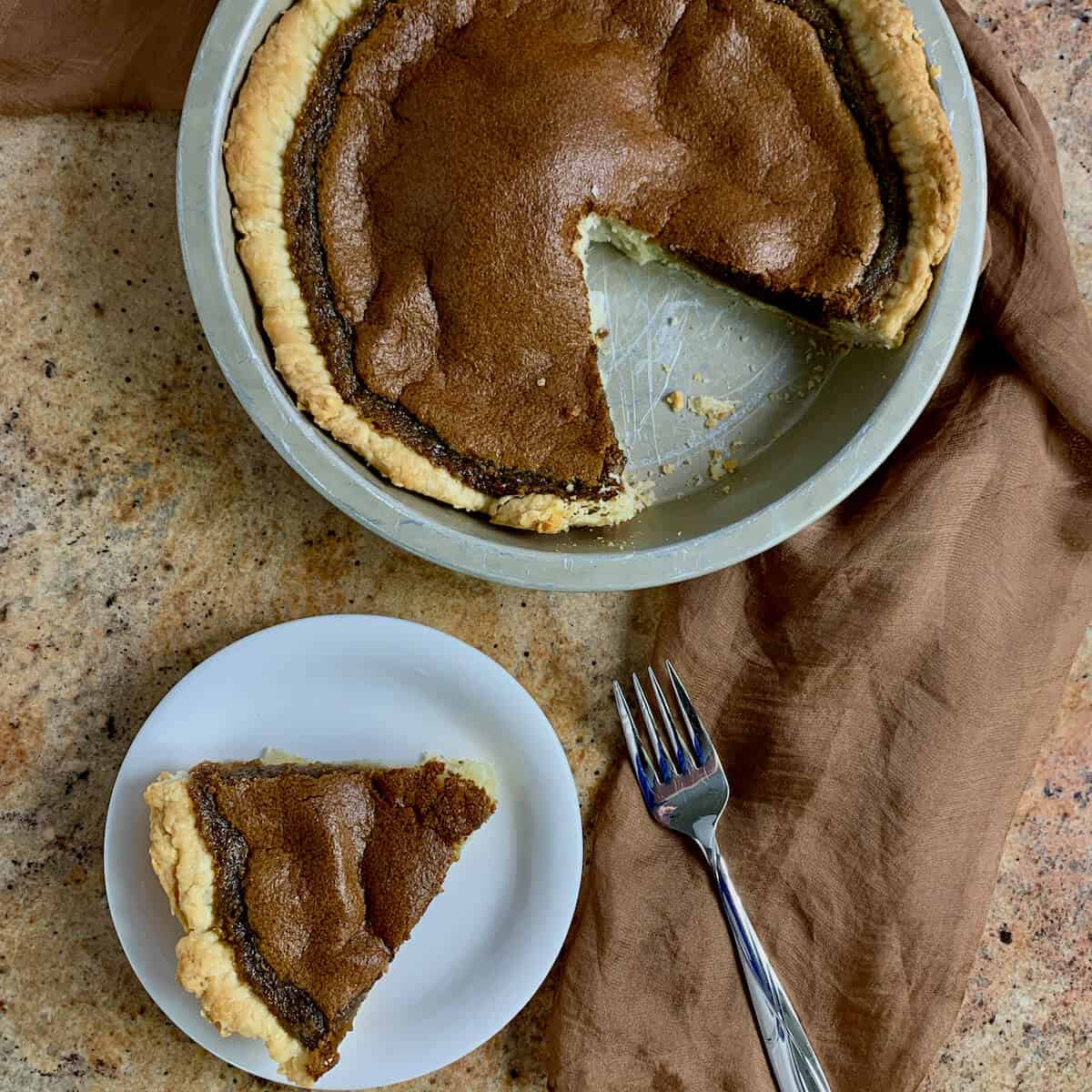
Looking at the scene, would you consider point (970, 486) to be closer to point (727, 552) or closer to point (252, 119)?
point (727, 552)

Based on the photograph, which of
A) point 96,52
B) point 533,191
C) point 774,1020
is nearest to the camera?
point 533,191

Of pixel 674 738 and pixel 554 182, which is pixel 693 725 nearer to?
pixel 674 738

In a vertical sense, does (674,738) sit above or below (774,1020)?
above

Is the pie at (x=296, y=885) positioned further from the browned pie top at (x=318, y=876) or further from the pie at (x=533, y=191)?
the pie at (x=533, y=191)

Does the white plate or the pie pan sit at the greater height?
the pie pan

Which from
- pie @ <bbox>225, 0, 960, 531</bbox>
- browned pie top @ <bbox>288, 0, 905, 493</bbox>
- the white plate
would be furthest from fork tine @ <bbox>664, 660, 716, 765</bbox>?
browned pie top @ <bbox>288, 0, 905, 493</bbox>

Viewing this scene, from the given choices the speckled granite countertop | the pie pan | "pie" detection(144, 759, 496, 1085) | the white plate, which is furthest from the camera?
the speckled granite countertop

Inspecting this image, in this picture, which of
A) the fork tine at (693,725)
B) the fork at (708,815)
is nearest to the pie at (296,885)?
the fork at (708,815)

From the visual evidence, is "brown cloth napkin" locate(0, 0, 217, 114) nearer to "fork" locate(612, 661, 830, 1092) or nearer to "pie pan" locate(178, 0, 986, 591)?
"pie pan" locate(178, 0, 986, 591)

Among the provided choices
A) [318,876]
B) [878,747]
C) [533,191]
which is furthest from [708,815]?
[533,191]
